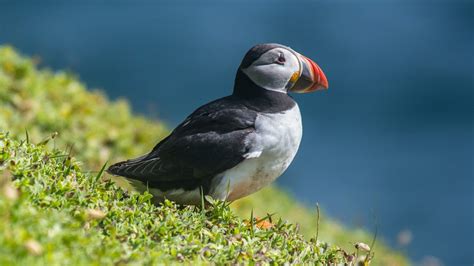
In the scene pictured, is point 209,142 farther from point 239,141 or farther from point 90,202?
point 90,202

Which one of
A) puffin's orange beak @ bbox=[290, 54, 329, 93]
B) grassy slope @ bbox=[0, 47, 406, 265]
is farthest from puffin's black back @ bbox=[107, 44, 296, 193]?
grassy slope @ bbox=[0, 47, 406, 265]

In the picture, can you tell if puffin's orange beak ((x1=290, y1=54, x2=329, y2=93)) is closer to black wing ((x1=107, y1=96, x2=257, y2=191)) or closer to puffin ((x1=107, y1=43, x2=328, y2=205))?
puffin ((x1=107, y1=43, x2=328, y2=205))

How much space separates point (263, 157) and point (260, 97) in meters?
0.56

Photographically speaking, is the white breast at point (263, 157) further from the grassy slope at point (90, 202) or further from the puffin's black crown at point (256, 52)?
the puffin's black crown at point (256, 52)

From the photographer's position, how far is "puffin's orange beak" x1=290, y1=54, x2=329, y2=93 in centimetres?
653

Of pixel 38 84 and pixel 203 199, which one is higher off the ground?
pixel 38 84

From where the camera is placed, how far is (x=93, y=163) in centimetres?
1046

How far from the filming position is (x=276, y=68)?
21.1 feet

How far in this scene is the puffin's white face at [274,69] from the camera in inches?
253

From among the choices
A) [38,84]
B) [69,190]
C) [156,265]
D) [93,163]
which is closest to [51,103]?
[38,84]

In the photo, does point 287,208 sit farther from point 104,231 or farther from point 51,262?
point 51,262

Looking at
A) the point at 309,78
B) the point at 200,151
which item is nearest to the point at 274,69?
the point at 309,78

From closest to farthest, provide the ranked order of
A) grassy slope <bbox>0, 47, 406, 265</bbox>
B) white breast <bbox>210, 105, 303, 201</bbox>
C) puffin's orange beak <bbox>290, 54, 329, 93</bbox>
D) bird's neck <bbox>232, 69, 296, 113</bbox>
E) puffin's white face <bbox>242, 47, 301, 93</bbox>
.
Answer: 1. grassy slope <bbox>0, 47, 406, 265</bbox>
2. white breast <bbox>210, 105, 303, 201</bbox>
3. bird's neck <bbox>232, 69, 296, 113</bbox>
4. puffin's white face <bbox>242, 47, 301, 93</bbox>
5. puffin's orange beak <bbox>290, 54, 329, 93</bbox>

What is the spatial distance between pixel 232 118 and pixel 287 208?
604 centimetres
